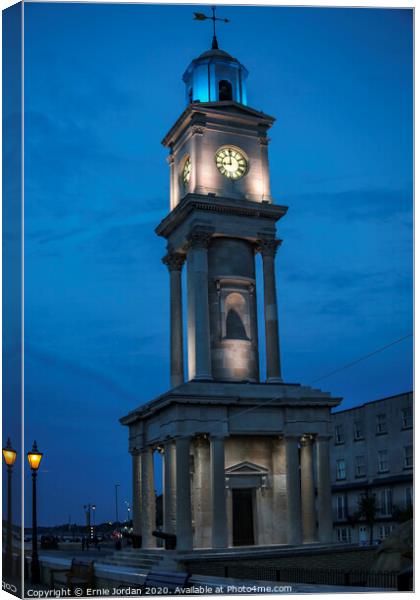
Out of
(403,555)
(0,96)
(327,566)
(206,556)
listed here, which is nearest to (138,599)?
(403,555)

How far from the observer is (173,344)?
162 ft

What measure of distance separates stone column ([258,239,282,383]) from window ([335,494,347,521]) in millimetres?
35071

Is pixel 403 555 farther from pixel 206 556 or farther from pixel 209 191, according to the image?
pixel 209 191

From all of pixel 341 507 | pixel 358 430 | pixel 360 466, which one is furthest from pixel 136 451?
pixel 341 507

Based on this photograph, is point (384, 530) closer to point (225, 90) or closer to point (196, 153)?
point (196, 153)

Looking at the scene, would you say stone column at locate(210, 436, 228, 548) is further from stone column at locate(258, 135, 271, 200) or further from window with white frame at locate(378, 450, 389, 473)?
window with white frame at locate(378, 450, 389, 473)

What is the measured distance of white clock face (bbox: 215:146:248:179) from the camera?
158ft

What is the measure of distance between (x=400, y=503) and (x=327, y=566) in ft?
103

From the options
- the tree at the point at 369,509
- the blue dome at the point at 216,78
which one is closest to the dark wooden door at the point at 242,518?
the blue dome at the point at 216,78

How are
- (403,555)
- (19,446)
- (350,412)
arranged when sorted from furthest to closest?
(350,412)
(403,555)
(19,446)

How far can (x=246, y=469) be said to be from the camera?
4447 cm

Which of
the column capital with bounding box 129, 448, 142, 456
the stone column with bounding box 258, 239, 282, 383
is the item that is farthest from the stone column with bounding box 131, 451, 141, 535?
the stone column with bounding box 258, 239, 282, 383

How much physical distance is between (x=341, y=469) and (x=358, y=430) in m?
4.61

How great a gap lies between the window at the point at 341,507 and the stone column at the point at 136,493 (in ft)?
108
